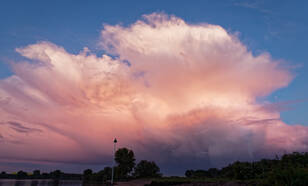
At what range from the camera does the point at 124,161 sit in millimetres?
60625

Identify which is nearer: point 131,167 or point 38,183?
point 38,183

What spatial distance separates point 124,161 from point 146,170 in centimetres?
577

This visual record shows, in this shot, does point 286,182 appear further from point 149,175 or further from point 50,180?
point 149,175

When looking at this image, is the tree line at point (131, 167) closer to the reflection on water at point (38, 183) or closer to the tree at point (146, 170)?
the tree at point (146, 170)

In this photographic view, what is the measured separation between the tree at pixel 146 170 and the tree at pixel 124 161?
64.4 inches

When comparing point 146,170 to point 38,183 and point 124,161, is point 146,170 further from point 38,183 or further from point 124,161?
point 38,183

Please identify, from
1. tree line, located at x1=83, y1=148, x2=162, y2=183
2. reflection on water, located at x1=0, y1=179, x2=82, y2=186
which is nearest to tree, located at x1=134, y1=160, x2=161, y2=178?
tree line, located at x1=83, y1=148, x2=162, y2=183

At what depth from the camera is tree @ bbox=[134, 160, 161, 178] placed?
61.6 meters

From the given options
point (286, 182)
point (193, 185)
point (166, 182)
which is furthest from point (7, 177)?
point (166, 182)

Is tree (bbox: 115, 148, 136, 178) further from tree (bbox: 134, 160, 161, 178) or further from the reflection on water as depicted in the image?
the reflection on water

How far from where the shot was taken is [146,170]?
6194cm

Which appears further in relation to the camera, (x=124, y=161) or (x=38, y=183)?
(x=124, y=161)

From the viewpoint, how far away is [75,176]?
25.6m

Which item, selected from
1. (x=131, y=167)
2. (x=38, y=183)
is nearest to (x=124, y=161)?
(x=131, y=167)
